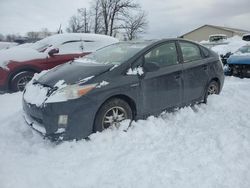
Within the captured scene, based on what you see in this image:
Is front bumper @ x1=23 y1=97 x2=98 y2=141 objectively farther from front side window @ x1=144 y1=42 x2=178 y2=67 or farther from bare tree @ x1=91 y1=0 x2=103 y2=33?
bare tree @ x1=91 y1=0 x2=103 y2=33

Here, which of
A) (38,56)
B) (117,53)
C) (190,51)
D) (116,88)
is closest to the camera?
(116,88)

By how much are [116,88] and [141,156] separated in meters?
1.07

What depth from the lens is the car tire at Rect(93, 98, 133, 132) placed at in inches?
161

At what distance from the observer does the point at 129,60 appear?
14.8ft

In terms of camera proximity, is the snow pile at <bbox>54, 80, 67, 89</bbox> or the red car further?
the red car

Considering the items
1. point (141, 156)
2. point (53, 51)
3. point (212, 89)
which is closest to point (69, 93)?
point (141, 156)

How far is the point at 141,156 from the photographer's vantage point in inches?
145

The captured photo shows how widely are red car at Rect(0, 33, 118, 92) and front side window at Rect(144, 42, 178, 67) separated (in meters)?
3.76

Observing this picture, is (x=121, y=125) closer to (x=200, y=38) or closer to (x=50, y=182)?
(x=50, y=182)

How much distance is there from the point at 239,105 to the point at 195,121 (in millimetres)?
1449

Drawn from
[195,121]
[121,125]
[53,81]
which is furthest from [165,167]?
[53,81]

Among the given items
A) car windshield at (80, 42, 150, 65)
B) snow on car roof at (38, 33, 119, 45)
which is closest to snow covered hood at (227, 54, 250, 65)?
snow on car roof at (38, 33, 119, 45)

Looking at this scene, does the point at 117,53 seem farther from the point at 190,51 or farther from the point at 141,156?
the point at 141,156

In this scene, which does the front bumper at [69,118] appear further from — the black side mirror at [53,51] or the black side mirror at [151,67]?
the black side mirror at [53,51]
